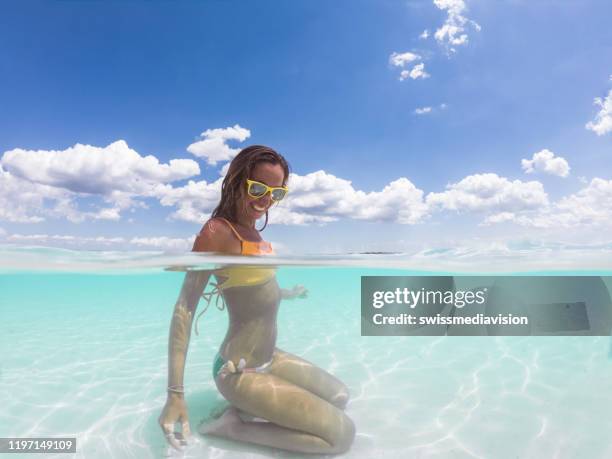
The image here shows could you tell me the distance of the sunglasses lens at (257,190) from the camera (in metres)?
3.10

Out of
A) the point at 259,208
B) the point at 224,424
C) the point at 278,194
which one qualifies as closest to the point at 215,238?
the point at 259,208

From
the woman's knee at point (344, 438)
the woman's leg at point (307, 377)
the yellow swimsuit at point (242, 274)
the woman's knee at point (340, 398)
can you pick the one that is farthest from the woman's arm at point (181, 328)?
the woman's knee at point (340, 398)

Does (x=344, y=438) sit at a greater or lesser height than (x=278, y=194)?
lesser

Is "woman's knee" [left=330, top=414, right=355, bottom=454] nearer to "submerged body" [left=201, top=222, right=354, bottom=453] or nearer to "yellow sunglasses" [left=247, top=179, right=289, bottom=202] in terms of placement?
"submerged body" [left=201, top=222, right=354, bottom=453]

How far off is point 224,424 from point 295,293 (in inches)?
60.2

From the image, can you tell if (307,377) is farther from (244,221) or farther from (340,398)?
(244,221)

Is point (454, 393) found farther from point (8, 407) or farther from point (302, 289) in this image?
point (8, 407)

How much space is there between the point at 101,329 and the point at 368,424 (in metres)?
7.15

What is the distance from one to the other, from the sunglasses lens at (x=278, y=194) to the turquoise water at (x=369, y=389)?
1577 mm

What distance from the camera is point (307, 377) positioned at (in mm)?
3986

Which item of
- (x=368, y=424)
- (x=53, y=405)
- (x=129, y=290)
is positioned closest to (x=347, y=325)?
(x=368, y=424)

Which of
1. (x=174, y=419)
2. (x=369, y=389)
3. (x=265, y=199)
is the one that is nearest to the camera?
(x=174, y=419)

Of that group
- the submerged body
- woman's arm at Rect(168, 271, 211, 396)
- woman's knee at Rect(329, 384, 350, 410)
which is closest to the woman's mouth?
the submerged body

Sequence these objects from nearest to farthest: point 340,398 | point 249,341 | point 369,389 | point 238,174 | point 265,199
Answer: point 238,174 < point 265,199 < point 249,341 < point 340,398 < point 369,389
